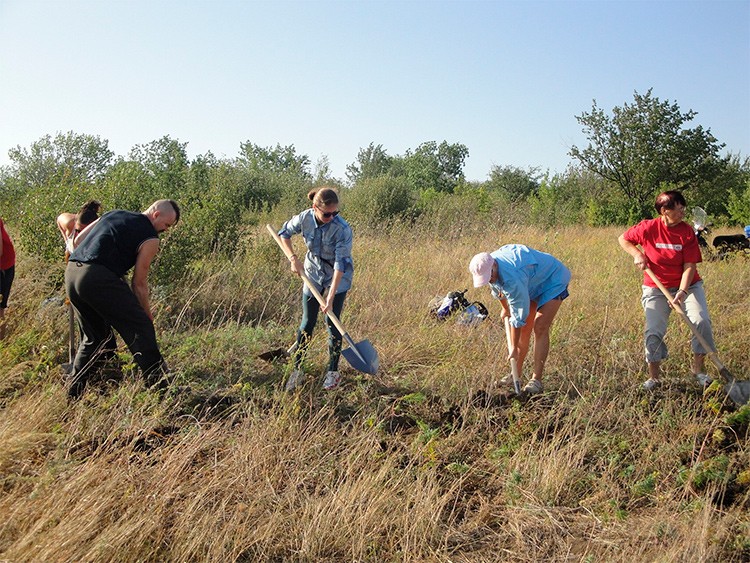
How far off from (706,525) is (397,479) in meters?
1.50

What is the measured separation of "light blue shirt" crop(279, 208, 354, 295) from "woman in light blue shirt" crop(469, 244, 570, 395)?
988 mm

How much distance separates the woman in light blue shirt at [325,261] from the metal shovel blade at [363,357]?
151 millimetres

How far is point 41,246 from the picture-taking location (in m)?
6.02

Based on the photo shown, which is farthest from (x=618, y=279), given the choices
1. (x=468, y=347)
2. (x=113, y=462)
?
(x=113, y=462)

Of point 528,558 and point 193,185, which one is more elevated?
point 193,185

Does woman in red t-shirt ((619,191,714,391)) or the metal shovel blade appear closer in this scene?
the metal shovel blade

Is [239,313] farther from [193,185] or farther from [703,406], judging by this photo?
[703,406]

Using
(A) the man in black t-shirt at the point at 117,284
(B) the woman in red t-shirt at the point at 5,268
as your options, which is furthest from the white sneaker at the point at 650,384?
(B) the woman in red t-shirt at the point at 5,268

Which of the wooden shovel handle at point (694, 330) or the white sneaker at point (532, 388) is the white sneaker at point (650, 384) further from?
the white sneaker at point (532, 388)

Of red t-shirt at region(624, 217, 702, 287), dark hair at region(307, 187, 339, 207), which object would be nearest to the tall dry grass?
red t-shirt at region(624, 217, 702, 287)

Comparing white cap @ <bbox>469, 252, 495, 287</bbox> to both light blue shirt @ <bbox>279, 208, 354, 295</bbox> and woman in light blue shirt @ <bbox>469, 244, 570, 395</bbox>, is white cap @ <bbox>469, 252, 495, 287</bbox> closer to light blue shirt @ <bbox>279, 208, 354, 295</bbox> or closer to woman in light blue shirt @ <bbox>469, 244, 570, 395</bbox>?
woman in light blue shirt @ <bbox>469, 244, 570, 395</bbox>

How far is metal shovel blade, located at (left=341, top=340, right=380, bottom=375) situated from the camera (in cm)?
433

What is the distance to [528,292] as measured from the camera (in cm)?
424

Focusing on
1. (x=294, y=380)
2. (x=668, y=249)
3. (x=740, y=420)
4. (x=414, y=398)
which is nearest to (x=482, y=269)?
(x=414, y=398)
